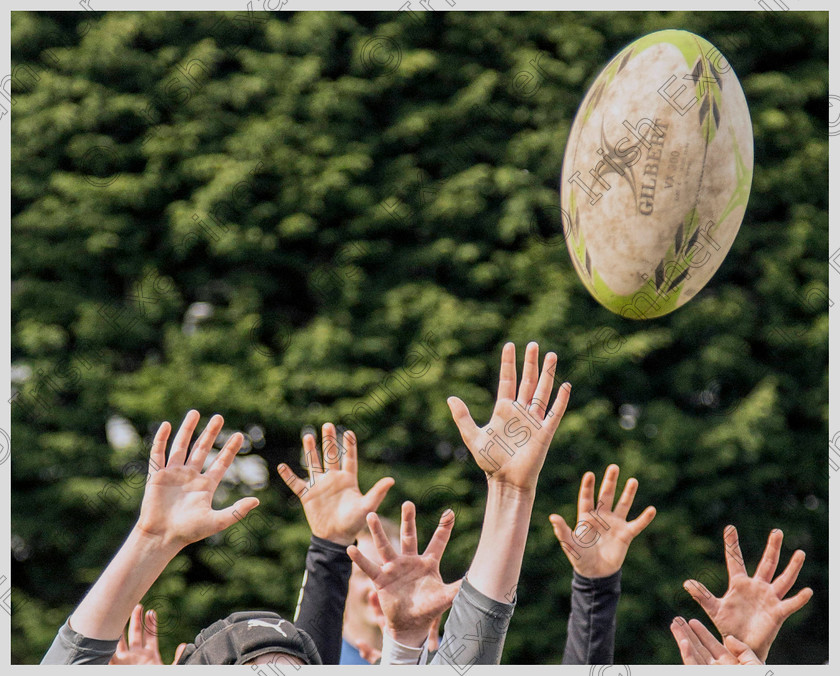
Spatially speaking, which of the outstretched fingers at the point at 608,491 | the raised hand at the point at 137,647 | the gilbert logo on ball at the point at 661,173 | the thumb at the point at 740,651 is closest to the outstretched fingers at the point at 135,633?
the raised hand at the point at 137,647

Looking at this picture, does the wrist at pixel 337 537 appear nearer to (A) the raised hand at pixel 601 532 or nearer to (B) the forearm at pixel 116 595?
(A) the raised hand at pixel 601 532

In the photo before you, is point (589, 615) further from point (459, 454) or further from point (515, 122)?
point (515, 122)

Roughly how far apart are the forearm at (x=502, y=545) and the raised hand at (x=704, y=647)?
0.44 meters

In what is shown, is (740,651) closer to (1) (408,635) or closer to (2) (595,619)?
(2) (595,619)

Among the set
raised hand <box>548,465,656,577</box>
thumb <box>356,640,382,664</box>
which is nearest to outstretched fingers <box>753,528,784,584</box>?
raised hand <box>548,465,656,577</box>

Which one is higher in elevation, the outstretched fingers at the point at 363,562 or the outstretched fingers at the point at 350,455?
the outstretched fingers at the point at 363,562

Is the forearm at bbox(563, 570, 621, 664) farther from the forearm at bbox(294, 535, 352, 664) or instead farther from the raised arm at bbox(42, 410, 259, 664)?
the raised arm at bbox(42, 410, 259, 664)

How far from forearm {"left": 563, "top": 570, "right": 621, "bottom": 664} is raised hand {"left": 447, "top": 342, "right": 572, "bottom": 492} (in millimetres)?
533

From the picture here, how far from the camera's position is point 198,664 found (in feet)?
5.43

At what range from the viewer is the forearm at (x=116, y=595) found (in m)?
1.51

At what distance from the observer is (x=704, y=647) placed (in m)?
1.95

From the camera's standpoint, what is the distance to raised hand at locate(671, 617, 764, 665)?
6.25ft

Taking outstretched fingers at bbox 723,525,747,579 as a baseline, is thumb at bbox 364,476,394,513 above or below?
above

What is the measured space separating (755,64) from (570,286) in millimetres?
1855
